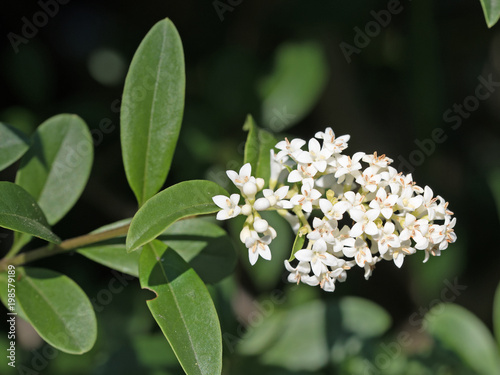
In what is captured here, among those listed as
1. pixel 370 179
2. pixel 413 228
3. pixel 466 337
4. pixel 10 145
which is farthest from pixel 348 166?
pixel 466 337

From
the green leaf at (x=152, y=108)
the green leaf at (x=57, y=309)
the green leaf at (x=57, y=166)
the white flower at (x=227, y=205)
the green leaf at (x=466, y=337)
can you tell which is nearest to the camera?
the white flower at (x=227, y=205)

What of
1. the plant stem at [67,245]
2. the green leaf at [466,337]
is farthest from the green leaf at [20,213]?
the green leaf at [466,337]

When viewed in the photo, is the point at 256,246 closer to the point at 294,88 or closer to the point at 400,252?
the point at 400,252

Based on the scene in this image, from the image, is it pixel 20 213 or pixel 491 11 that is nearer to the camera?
pixel 20 213

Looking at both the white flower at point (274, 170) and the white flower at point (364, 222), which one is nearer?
the white flower at point (364, 222)

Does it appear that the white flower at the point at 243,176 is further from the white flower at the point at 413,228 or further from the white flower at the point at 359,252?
the white flower at the point at 413,228

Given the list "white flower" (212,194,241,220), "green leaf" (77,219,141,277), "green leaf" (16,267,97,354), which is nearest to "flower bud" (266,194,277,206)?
"white flower" (212,194,241,220)

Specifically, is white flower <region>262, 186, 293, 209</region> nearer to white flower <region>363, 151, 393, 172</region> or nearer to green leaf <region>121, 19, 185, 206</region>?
white flower <region>363, 151, 393, 172</region>
